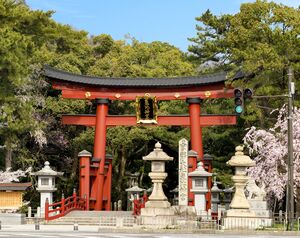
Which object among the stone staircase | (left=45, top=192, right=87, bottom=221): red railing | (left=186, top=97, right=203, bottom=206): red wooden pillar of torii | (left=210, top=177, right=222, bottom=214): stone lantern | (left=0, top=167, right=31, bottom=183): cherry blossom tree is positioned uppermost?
(left=186, top=97, right=203, bottom=206): red wooden pillar of torii

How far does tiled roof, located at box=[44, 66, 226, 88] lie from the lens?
40062 millimetres

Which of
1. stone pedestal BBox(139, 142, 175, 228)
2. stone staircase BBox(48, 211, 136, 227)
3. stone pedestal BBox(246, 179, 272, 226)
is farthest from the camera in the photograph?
stone staircase BBox(48, 211, 136, 227)

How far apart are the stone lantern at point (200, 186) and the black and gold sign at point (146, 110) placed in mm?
6437

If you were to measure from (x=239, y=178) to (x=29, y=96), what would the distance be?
20748 mm

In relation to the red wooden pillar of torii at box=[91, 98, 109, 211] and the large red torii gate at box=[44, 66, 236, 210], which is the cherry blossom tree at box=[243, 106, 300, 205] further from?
the red wooden pillar of torii at box=[91, 98, 109, 211]

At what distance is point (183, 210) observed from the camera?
30766 millimetres

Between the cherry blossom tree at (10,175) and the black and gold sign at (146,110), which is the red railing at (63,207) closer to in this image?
the cherry blossom tree at (10,175)

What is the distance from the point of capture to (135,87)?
4138 centimetres

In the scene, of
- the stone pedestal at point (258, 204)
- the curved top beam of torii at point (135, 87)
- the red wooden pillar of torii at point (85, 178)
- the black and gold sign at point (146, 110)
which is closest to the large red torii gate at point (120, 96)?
the curved top beam of torii at point (135, 87)

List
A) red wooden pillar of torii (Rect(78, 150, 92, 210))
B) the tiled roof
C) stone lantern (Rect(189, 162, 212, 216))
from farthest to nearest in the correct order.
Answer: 1. the tiled roof
2. red wooden pillar of torii (Rect(78, 150, 92, 210))
3. stone lantern (Rect(189, 162, 212, 216))

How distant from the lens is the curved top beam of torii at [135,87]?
40.3m

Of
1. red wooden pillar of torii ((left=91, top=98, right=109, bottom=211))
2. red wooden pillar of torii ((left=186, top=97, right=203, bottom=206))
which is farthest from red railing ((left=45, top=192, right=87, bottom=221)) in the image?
red wooden pillar of torii ((left=186, top=97, right=203, bottom=206))

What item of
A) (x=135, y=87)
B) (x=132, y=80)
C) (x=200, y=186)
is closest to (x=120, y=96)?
(x=135, y=87)

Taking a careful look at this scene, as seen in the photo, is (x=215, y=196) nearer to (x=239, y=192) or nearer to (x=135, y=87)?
(x=135, y=87)
